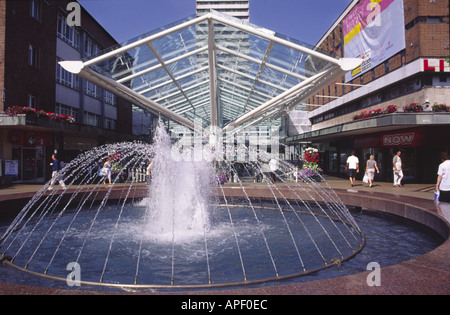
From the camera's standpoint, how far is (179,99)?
2536cm

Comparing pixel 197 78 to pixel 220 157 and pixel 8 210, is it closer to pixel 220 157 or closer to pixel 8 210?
pixel 220 157

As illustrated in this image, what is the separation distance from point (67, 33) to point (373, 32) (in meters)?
23.6

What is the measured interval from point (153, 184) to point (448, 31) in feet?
65.4

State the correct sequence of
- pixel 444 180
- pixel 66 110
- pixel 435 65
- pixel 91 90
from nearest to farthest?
pixel 444 180, pixel 435 65, pixel 66 110, pixel 91 90

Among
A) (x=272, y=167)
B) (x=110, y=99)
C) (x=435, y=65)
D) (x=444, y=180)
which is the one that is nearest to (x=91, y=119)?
(x=110, y=99)

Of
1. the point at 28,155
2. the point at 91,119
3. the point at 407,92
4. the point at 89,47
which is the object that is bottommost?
the point at 28,155

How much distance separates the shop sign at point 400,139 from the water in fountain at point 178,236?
9.28 metres

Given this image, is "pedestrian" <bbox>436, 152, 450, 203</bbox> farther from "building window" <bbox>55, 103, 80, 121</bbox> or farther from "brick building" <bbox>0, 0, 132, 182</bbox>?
"building window" <bbox>55, 103, 80, 121</bbox>

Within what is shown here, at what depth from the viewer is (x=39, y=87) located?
21.3 meters

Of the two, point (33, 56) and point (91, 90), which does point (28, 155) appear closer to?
point (33, 56)

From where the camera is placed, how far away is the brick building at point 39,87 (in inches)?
723

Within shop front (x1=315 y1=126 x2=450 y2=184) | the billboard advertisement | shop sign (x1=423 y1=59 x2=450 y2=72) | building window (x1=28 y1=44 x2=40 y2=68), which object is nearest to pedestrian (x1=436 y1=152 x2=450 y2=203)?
shop front (x1=315 y1=126 x2=450 y2=184)

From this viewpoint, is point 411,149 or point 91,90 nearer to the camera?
point 411,149
